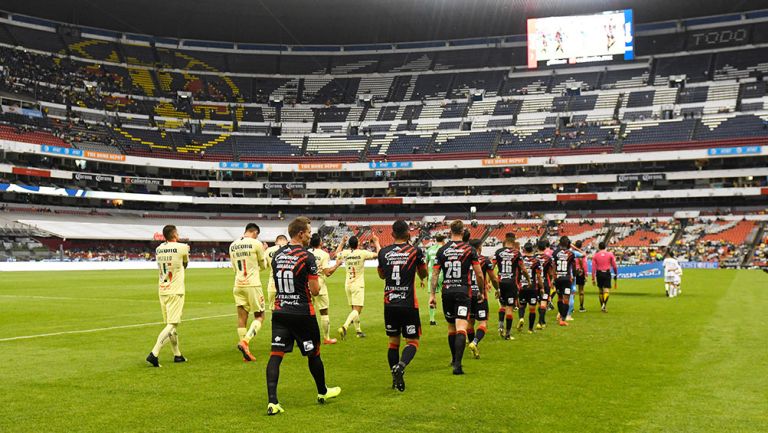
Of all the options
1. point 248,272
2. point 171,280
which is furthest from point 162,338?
point 248,272

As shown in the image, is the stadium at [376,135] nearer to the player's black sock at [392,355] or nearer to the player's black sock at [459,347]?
the player's black sock at [459,347]

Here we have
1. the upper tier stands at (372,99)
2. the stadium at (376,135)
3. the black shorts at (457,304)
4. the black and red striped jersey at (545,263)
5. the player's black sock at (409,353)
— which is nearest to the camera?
the player's black sock at (409,353)

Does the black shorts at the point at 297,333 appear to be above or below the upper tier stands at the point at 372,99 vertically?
below

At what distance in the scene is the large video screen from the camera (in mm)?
77188

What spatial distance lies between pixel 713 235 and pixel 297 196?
51.7 meters

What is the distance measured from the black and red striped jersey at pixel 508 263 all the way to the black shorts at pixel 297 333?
7743mm

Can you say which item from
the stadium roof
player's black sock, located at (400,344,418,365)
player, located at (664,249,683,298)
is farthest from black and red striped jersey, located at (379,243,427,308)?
the stadium roof

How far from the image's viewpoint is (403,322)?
33.4 feet

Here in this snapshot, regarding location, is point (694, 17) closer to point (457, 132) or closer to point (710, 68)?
point (710, 68)

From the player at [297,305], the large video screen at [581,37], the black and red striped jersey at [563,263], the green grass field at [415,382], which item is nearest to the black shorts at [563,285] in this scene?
the black and red striped jersey at [563,263]

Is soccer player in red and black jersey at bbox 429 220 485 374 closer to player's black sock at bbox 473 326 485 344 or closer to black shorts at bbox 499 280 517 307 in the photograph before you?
player's black sock at bbox 473 326 485 344

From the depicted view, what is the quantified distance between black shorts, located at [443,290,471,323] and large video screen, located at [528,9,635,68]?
2863 inches

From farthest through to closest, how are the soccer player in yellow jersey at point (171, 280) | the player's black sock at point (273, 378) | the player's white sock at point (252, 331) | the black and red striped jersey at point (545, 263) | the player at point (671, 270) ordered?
the player at point (671, 270), the black and red striped jersey at point (545, 263), the player's white sock at point (252, 331), the soccer player in yellow jersey at point (171, 280), the player's black sock at point (273, 378)

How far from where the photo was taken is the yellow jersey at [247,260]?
43.1 ft
